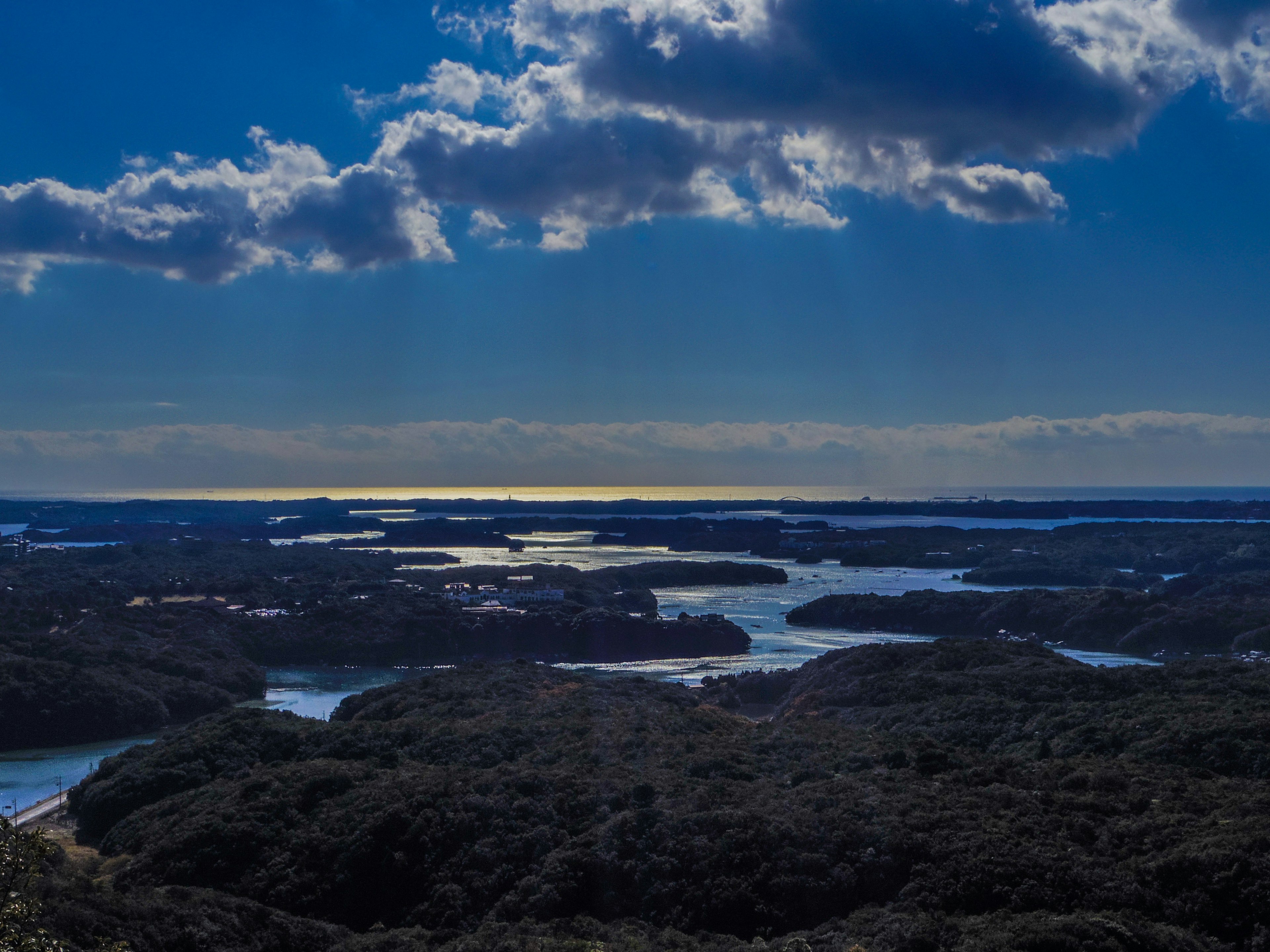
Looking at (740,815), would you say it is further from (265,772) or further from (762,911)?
(265,772)

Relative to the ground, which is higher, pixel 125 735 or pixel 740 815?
pixel 740 815

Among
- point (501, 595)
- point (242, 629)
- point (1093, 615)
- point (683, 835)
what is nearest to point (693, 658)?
point (501, 595)

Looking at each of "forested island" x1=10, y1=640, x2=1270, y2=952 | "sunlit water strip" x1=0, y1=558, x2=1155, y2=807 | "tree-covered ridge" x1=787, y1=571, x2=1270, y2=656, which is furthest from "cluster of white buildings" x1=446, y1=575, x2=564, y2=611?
"forested island" x1=10, y1=640, x2=1270, y2=952

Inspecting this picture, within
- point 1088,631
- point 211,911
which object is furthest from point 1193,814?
point 1088,631

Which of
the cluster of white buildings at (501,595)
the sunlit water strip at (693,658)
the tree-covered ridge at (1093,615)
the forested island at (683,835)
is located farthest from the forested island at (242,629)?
the forested island at (683,835)

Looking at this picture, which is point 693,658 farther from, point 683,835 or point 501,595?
point 683,835

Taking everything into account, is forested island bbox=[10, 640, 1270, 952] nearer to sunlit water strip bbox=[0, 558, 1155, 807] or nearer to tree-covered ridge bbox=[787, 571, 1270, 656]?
sunlit water strip bbox=[0, 558, 1155, 807]

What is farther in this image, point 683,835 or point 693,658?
point 693,658

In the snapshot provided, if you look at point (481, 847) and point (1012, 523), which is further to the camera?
point (1012, 523)
